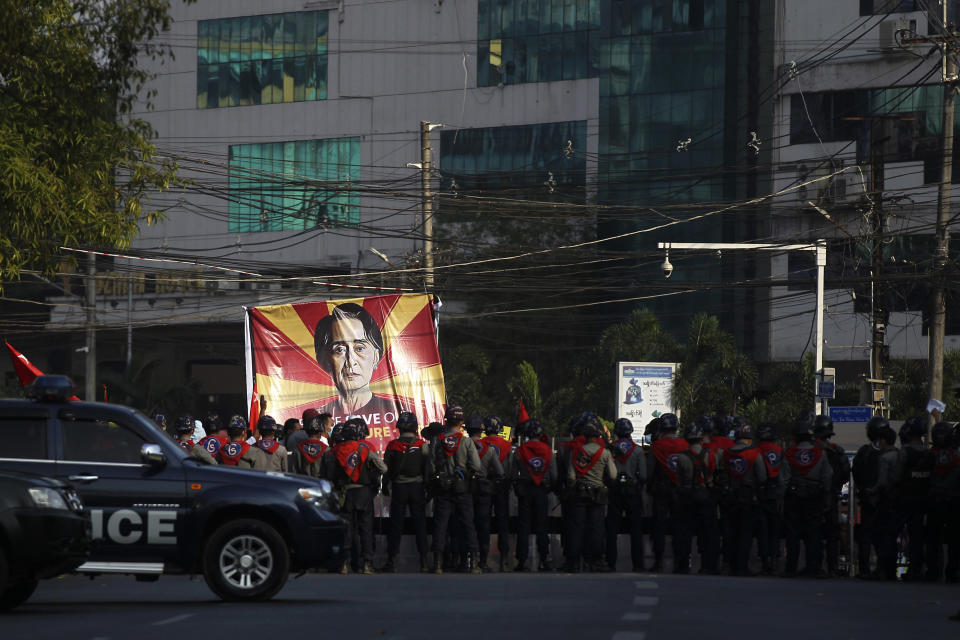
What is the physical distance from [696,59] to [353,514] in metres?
40.1

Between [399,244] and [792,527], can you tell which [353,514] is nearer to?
[792,527]

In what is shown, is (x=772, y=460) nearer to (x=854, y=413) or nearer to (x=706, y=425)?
(x=706, y=425)

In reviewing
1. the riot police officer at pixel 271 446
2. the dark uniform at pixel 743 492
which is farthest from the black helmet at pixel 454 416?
the dark uniform at pixel 743 492

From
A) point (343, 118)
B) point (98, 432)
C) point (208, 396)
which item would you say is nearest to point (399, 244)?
point (343, 118)

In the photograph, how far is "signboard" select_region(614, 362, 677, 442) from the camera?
99.6 feet

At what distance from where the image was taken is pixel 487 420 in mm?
19281

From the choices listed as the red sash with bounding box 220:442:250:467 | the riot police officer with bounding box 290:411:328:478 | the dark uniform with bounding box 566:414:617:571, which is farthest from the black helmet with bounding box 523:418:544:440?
the red sash with bounding box 220:442:250:467

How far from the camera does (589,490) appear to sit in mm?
18422

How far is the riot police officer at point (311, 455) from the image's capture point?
19188 mm

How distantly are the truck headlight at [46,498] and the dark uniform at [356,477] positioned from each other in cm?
679

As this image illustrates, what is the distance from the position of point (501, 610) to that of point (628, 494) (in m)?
6.77

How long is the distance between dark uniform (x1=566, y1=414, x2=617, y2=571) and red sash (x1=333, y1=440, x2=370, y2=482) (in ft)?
7.83

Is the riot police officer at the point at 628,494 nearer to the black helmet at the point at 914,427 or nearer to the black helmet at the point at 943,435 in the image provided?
the black helmet at the point at 914,427

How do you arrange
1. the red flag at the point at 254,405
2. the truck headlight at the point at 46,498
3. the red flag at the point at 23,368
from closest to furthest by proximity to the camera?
the truck headlight at the point at 46,498, the red flag at the point at 23,368, the red flag at the point at 254,405
